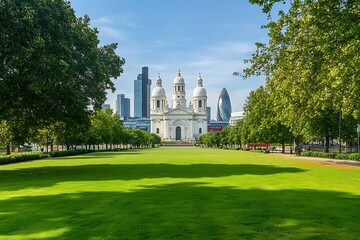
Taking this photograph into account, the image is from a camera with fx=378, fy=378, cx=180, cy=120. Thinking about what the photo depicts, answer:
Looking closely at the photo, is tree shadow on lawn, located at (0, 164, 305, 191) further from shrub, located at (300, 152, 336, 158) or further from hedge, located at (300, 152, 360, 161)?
shrub, located at (300, 152, 336, 158)

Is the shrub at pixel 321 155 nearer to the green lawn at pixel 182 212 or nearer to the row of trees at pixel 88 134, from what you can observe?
the row of trees at pixel 88 134

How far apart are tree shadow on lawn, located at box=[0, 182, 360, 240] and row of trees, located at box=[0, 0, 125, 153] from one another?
11220mm

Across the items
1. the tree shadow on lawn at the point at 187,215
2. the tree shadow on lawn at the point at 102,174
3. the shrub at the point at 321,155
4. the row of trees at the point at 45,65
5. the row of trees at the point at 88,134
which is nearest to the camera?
the tree shadow on lawn at the point at 187,215

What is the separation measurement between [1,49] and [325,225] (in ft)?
69.1

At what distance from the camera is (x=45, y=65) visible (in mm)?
22531

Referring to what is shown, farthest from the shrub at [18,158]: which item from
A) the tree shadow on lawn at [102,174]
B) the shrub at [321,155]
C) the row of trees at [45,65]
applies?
the shrub at [321,155]

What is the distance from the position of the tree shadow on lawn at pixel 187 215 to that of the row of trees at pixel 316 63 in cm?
613

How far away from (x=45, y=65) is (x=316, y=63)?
1550 centimetres

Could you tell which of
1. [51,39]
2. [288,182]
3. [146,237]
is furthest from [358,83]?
[51,39]

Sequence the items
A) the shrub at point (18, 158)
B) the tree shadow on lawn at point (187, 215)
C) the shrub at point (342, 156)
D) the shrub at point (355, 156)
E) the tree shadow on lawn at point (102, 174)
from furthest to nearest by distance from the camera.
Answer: the shrub at point (342, 156), the shrub at point (18, 158), the shrub at point (355, 156), the tree shadow on lawn at point (102, 174), the tree shadow on lawn at point (187, 215)

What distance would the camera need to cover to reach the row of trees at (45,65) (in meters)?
22.4

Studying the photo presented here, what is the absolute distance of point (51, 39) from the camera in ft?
79.9

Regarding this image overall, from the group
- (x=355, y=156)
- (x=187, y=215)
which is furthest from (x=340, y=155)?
(x=187, y=215)

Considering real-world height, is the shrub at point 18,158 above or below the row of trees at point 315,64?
below
